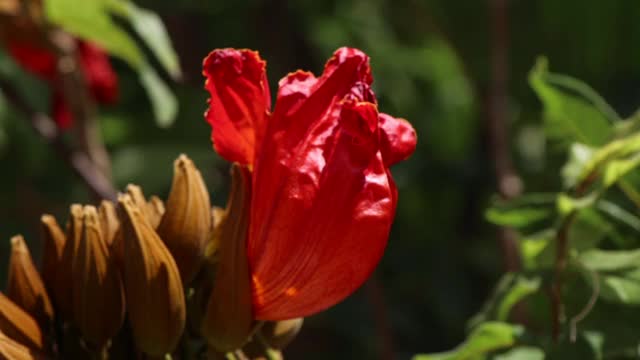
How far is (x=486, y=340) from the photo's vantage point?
1082mm

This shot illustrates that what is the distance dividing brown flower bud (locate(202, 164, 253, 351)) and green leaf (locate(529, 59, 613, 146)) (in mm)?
311

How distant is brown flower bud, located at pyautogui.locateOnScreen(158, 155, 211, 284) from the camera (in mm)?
993

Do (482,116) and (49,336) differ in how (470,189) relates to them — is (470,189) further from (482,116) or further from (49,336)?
(49,336)

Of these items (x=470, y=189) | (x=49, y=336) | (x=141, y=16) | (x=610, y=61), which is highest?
(x=141, y=16)

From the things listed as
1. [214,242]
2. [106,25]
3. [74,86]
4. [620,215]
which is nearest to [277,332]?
[214,242]

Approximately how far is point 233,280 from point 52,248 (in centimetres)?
13

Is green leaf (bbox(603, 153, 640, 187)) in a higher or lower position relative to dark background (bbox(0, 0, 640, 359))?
higher

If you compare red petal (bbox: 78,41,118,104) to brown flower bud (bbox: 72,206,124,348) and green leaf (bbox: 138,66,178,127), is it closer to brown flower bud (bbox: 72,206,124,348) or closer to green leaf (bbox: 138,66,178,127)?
green leaf (bbox: 138,66,178,127)

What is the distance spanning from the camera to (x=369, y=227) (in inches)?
36.6

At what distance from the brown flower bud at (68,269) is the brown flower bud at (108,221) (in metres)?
0.02

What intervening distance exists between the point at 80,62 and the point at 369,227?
761 millimetres

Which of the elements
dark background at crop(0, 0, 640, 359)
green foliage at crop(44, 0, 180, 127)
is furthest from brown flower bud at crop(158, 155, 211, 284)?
dark background at crop(0, 0, 640, 359)

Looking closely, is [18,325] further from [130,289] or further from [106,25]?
[106,25]

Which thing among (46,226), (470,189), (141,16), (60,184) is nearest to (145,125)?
(60,184)
